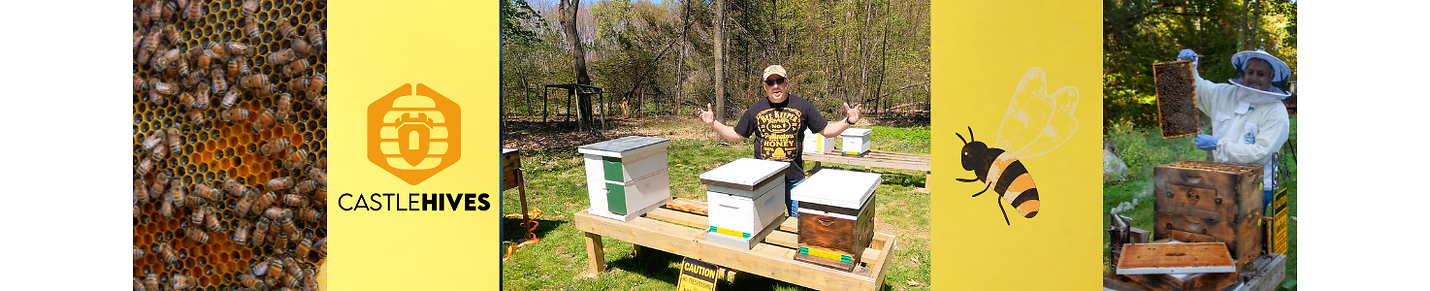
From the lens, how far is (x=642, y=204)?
3426mm

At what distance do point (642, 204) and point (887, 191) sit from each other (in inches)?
154

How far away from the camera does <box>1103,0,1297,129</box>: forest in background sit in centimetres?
239

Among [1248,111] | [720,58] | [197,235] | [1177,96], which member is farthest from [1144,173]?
[720,58]

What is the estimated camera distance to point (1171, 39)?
8.27ft

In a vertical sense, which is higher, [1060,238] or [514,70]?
[514,70]

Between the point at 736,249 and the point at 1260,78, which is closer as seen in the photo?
the point at 1260,78

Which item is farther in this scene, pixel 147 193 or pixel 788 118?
pixel 788 118

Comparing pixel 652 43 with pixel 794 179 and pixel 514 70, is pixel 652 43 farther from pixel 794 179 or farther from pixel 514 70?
pixel 794 179

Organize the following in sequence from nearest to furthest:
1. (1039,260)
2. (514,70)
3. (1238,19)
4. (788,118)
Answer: (1238,19) < (1039,260) < (788,118) < (514,70)

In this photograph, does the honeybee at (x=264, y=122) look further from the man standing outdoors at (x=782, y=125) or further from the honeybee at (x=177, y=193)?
the man standing outdoors at (x=782, y=125)

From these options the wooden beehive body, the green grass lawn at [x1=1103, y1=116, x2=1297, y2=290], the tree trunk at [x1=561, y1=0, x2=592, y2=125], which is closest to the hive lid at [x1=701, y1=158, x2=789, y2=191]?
the green grass lawn at [x1=1103, y1=116, x2=1297, y2=290]

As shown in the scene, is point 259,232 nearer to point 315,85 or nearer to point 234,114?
point 234,114

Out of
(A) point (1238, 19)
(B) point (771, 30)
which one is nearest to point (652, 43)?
(B) point (771, 30)

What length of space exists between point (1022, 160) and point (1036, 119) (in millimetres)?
195
